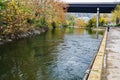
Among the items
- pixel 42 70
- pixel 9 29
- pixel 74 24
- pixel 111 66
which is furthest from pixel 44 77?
pixel 74 24

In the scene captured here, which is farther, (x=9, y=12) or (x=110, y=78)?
(x=9, y=12)

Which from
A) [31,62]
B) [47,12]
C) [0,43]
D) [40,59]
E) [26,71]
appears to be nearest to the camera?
[26,71]

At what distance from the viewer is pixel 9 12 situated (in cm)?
3653

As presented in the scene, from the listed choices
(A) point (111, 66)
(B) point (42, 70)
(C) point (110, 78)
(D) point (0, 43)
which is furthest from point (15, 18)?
(C) point (110, 78)

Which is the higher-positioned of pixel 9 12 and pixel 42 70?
pixel 9 12

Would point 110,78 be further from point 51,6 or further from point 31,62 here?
point 51,6

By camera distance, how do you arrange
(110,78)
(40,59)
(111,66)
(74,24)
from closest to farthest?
(110,78), (111,66), (40,59), (74,24)

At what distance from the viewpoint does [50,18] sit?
66.9m

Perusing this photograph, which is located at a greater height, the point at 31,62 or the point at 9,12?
the point at 9,12

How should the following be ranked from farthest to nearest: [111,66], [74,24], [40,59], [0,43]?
[74,24]
[0,43]
[40,59]
[111,66]

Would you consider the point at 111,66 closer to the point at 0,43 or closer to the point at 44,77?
the point at 44,77

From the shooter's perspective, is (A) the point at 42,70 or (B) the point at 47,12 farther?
(B) the point at 47,12

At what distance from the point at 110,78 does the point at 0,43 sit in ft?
76.8

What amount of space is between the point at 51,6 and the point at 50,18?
14.9 ft
